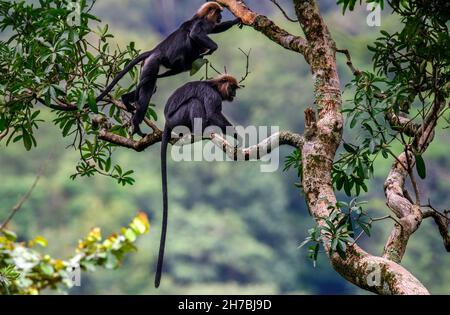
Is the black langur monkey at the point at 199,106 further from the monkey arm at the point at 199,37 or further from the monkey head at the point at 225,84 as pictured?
the monkey arm at the point at 199,37

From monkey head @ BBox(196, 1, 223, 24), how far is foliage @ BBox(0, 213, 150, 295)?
0.97 metres

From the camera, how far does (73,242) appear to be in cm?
1956

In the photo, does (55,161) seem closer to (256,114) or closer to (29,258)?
(256,114)

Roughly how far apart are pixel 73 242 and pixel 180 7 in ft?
23.9

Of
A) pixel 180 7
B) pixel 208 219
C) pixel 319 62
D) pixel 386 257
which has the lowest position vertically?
pixel 386 257

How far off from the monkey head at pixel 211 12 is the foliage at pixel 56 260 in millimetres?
972

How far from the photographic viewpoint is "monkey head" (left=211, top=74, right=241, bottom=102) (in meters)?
3.19

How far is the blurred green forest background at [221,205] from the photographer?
19.0 metres

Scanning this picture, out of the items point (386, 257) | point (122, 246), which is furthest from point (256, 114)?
point (386, 257)

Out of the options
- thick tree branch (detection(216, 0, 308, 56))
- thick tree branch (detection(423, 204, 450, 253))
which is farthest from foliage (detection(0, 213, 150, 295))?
thick tree branch (detection(423, 204, 450, 253))

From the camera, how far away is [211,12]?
10.4 feet

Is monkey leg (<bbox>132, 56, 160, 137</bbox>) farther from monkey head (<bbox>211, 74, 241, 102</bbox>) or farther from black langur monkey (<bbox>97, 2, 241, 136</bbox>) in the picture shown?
monkey head (<bbox>211, 74, 241, 102</bbox>)

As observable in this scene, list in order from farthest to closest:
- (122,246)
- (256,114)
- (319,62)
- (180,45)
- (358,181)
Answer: (256,114)
(122,246)
(180,45)
(358,181)
(319,62)

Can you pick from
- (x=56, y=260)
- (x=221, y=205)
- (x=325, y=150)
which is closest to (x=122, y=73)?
(x=325, y=150)
